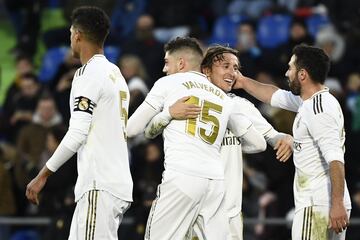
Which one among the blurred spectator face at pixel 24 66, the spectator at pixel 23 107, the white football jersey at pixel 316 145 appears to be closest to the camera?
the white football jersey at pixel 316 145

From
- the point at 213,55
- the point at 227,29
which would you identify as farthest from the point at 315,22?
the point at 213,55

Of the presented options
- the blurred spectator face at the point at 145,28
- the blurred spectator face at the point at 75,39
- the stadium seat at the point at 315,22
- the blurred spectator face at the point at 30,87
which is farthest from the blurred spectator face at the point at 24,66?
the blurred spectator face at the point at 75,39

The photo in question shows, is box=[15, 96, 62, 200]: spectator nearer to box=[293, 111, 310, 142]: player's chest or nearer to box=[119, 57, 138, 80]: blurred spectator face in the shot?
box=[119, 57, 138, 80]: blurred spectator face

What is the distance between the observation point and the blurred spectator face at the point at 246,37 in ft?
55.2

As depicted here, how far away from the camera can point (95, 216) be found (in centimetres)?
907

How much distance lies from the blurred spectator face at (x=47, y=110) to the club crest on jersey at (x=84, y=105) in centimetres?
706

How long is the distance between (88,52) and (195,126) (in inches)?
38.8

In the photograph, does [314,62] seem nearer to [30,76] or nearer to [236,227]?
[236,227]

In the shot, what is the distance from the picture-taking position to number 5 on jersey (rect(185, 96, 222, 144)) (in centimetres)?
944

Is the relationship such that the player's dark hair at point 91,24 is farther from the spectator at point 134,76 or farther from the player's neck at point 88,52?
the spectator at point 134,76

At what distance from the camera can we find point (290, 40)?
16.4 m

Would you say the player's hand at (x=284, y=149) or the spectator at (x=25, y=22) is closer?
the player's hand at (x=284, y=149)

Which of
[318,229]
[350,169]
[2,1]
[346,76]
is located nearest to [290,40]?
[346,76]

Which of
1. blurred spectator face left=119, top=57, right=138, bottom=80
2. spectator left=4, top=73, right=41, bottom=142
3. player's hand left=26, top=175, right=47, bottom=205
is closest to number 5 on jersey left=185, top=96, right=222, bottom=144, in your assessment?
player's hand left=26, top=175, right=47, bottom=205
